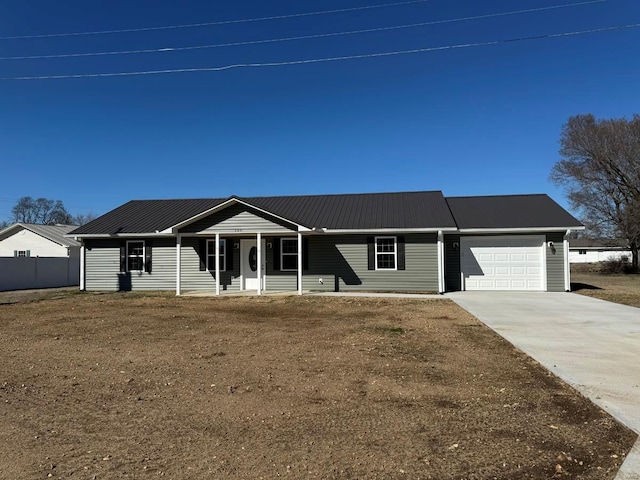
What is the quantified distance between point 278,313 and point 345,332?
3619 mm

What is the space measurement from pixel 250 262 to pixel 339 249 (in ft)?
12.1

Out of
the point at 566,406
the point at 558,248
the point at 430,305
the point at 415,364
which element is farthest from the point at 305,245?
the point at 566,406

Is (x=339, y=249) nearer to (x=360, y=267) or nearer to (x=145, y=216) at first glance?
(x=360, y=267)

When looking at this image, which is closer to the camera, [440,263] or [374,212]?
[440,263]

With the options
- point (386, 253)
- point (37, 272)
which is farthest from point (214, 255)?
point (37, 272)

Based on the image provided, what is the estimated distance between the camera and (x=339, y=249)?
61.4 ft

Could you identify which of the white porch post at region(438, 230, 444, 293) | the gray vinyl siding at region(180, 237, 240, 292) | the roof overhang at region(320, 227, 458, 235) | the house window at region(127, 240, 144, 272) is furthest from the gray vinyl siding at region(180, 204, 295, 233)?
the white porch post at region(438, 230, 444, 293)

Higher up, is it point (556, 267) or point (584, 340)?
point (556, 267)

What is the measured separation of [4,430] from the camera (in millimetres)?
4074

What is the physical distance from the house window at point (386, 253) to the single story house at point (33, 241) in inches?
854

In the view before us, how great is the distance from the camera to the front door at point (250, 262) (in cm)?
1911

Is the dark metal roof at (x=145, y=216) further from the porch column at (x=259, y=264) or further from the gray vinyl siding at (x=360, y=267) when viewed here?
the gray vinyl siding at (x=360, y=267)

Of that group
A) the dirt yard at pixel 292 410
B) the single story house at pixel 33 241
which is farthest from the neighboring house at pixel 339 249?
the single story house at pixel 33 241

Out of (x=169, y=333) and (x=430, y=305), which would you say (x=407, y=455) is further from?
(x=430, y=305)
